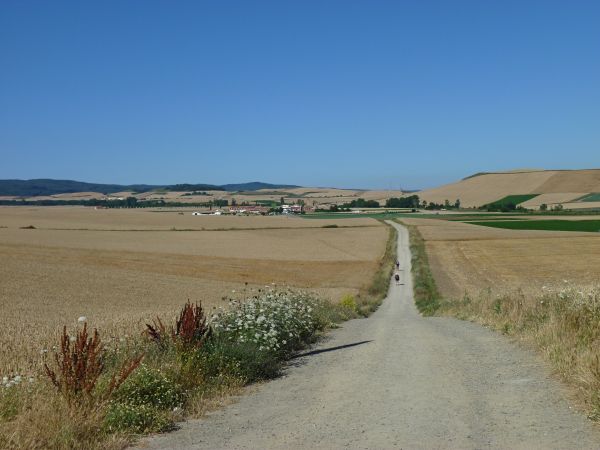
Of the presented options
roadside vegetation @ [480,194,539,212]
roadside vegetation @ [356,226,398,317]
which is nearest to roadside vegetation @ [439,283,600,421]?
roadside vegetation @ [356,226,398,317]

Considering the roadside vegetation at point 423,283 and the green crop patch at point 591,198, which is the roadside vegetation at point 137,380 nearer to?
the roadside vegetation at point 423,283

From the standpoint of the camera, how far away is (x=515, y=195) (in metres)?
179

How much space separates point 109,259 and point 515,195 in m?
148

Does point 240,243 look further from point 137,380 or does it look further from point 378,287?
point 137,380

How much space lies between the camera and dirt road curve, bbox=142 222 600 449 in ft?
21.5

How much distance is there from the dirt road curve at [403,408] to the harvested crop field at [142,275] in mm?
4319

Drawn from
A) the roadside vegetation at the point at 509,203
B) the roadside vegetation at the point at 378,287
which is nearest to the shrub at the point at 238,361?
the roadside vegetation at the point at 378,287

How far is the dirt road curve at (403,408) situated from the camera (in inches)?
258

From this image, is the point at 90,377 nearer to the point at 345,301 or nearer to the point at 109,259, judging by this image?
the point at 345,301

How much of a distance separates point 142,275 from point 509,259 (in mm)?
34247

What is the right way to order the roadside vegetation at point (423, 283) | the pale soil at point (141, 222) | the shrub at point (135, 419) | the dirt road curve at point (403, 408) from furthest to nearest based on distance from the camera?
the pale soil at point (141, 222), the roadside vegetation at point (423, 283), the shrub at point (135, 419), the dirt road curve at point (403, 408)

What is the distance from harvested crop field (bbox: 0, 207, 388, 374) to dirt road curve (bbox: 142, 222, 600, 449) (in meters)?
4.32

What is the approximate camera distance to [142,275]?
41531mm

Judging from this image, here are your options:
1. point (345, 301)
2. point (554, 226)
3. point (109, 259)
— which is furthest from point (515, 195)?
point (345, 301)
